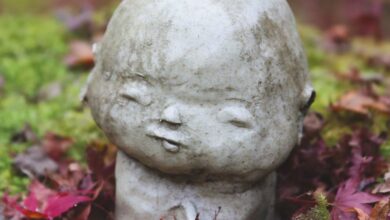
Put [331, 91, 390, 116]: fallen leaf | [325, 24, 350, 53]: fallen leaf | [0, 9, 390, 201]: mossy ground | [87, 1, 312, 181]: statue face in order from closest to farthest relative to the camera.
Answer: [87, 1, 312, 181]: statue face → [331, 91, 390, 116]: fallen leaf → [0, 9, 390, 201]: mossy ground → [325, 24, 350, 53]: fallen leaf

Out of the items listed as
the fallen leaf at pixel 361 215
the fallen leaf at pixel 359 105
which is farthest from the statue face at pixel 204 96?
the fallen leaf at pixel 359 105

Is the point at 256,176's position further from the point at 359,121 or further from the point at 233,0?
the point at 359,121

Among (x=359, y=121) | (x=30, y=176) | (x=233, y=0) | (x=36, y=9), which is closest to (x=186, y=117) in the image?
(x=233, y=0)

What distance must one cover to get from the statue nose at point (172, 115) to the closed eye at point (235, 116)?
0.13 metres

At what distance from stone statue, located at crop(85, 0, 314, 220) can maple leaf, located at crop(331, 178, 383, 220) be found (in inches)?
10.7

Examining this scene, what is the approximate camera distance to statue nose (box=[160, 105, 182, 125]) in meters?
1.89

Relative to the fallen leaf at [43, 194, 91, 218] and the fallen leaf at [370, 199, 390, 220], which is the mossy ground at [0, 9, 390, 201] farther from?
the fallen leaf at [370, 199, 390, 220]

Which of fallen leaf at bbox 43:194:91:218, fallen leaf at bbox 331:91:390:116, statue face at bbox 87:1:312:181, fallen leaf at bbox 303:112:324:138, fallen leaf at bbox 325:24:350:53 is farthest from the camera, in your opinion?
fallen leaf at bbox 325:24:350:53

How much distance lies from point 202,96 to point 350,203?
0.68 metres

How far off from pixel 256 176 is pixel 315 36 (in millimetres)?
3149

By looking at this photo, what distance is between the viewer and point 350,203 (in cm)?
212

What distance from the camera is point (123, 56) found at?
2002 millimetres

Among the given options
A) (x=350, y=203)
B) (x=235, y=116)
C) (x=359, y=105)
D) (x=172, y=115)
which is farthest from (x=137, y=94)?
(x=359, y=105)

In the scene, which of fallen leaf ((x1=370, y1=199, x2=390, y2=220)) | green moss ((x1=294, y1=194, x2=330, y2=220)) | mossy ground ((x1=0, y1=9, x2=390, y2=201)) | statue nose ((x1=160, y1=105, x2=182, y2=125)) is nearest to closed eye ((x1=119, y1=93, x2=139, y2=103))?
statue nose ((x1=160, y1=105, x2=182, y2=125))
